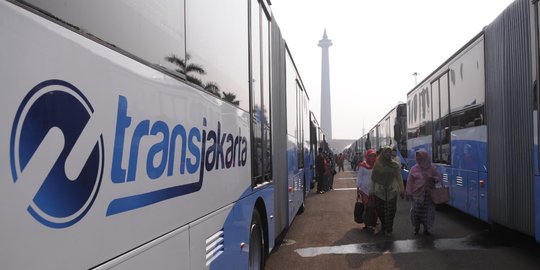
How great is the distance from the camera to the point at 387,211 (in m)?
9.30

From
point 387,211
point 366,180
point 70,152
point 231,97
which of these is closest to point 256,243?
point 231,97

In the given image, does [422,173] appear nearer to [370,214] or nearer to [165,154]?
[370,214]

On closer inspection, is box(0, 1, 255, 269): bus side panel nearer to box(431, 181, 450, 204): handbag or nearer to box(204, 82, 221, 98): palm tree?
box(204, 82, 221, 98): palm tree

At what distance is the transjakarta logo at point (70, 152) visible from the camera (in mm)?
1559

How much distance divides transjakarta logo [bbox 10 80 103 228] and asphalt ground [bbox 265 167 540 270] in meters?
5.26

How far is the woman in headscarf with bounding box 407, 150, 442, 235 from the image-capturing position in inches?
364

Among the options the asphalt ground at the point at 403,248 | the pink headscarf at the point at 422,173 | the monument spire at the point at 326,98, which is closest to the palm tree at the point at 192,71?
the asphalt ground at the point at 403,248


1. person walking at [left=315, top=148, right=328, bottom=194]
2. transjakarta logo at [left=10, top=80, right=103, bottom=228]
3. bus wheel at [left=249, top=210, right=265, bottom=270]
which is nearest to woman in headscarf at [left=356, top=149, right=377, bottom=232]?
bus wheel at [left=249, top=210, right=265, bottom=270]

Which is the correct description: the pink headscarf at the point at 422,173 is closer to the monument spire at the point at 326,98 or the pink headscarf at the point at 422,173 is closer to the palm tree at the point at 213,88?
the palm tree at the point at 213,88

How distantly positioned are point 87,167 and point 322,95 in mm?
123664

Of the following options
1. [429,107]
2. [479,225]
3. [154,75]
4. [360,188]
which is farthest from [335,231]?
[154,75]

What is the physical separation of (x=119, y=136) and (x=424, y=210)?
807cm

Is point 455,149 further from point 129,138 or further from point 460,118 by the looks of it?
point 129,138

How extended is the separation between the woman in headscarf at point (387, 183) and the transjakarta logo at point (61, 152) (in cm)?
786
